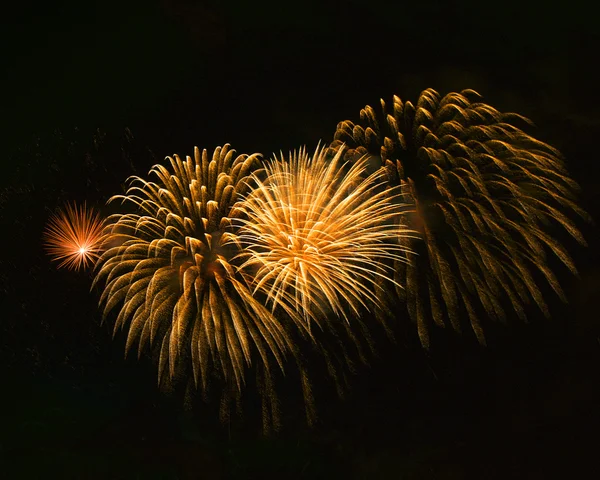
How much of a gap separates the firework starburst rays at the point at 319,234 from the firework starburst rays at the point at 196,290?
2.50 feet

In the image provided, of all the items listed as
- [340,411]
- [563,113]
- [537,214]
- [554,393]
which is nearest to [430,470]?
[340,411]

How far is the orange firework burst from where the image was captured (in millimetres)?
24422

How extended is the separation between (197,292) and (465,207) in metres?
7.92

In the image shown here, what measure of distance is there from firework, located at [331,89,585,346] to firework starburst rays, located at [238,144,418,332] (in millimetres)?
743

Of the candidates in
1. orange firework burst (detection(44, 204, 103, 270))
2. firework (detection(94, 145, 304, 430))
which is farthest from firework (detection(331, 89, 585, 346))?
orange firework burst (detection(44, 204, 103, 270))

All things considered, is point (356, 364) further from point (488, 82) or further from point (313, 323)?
point (488, 82)

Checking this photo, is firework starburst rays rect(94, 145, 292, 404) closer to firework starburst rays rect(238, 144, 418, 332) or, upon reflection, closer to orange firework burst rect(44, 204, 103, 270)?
firework starburst rays rect(238, 144, 418, 332)

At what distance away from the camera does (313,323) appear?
19172 mm

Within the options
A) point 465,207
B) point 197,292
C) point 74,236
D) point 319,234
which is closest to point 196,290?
point 197,292

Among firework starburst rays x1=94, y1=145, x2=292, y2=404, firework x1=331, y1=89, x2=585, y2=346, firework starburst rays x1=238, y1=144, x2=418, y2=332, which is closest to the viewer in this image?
firework starburst rays x1=238, y1=144, x2=418, y2=332

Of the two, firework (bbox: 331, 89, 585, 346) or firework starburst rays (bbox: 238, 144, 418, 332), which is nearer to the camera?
firework starburst rays (bbox: 238, 144, 418, 332)

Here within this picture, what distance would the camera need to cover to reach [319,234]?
59.1ft

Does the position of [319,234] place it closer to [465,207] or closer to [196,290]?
[196,290]

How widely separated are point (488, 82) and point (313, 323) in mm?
13867
